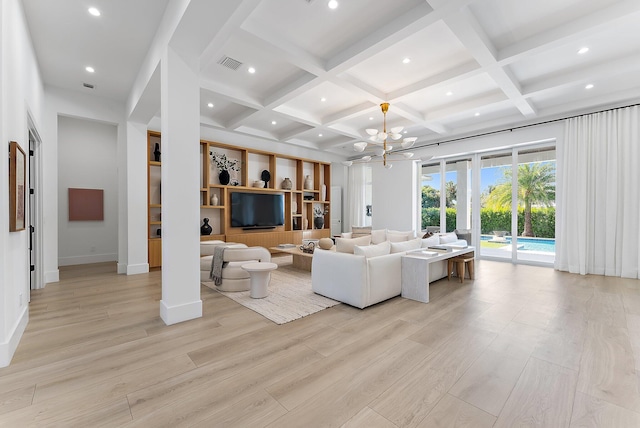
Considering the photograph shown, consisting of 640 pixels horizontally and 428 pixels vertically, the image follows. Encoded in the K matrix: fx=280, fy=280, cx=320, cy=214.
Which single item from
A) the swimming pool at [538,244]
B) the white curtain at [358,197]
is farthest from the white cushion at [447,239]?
the white curtain at [358,197]

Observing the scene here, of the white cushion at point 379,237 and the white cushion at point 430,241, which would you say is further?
the white cushion at point 379,237

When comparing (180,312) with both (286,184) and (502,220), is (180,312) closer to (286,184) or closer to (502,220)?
(286,184)

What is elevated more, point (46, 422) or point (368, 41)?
point (368, 41)

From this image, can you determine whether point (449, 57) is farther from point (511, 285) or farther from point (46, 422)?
point (46, 422)

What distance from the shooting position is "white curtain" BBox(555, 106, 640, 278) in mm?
4898

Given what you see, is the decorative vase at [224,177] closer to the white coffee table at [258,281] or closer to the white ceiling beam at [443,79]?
the white coffee table at [258,281]

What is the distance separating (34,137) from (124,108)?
1.70 metres

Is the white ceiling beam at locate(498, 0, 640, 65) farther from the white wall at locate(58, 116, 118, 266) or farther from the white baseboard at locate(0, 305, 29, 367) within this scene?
the white wall at locate(58, 116, 118, 266)

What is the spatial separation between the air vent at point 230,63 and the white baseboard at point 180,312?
10.6ft

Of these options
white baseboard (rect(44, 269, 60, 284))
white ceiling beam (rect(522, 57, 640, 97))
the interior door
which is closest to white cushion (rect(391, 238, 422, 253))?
white ceiling beam (rect(522, 57, 640, 97))

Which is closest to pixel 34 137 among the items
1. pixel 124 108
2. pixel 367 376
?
pixel 124 108

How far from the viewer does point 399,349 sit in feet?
7.81

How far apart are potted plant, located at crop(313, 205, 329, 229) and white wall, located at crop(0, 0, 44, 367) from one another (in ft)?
22.0

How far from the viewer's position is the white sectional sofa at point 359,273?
337cm
